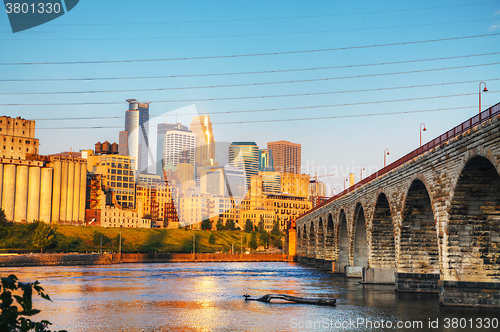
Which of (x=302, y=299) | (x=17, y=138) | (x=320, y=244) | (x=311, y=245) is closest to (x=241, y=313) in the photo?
(x=302, y=299)

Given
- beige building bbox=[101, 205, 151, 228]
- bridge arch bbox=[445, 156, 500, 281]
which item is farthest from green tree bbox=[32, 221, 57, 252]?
bridge arch bbox=[445, 156, 500, 281]

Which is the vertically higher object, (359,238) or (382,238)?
(382,238)

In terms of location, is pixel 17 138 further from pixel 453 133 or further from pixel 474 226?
pixel 474 226

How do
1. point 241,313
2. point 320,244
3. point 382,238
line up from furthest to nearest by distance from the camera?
point 320,244 → point 382,238 → point 241,313

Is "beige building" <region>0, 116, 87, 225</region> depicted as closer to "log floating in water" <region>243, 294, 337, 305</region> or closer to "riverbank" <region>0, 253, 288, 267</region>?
"riverbank" <region>0, 253, 288, 267</region>

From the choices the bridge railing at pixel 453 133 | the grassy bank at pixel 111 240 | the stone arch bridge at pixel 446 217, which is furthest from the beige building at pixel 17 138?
the bridge railing at pixel 453 133

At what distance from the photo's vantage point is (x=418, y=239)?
1800 inches

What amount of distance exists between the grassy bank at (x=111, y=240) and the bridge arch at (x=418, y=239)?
9405 centimetres

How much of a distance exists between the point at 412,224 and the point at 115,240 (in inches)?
5065

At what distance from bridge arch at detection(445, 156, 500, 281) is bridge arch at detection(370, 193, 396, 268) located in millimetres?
21002

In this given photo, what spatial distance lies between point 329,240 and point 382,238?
39487mm

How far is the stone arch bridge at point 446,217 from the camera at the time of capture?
32094 mm

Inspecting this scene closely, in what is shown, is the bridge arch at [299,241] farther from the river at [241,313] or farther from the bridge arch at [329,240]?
the river at [241,313]

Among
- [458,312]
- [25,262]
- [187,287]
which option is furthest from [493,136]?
[25,262]
